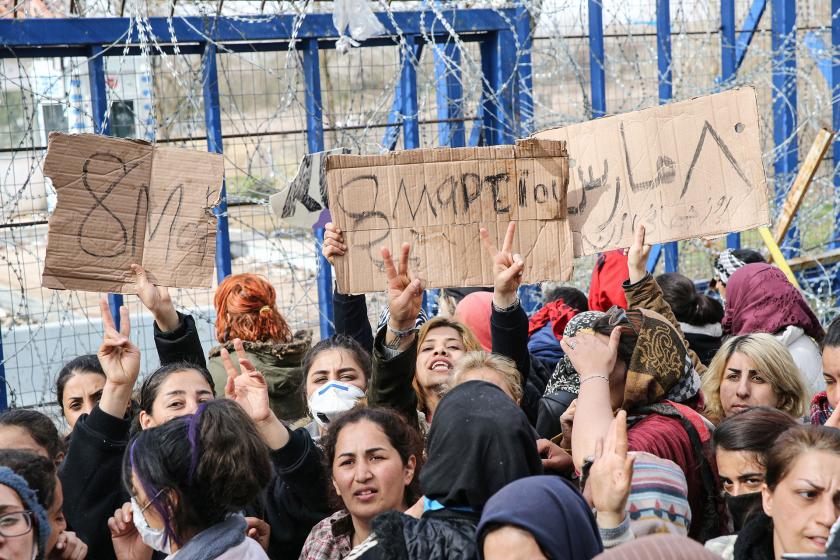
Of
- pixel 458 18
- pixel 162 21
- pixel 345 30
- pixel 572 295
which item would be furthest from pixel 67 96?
pixel 572 295

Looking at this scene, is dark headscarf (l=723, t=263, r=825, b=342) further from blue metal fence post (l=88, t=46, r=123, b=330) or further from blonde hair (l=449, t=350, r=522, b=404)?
blue metal fence post (l=88, t=46, r=123, b=330)

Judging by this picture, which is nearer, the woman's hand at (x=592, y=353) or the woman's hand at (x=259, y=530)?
the woman's hand at (x=592, y=353)

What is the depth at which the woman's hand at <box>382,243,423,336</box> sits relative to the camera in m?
3.38

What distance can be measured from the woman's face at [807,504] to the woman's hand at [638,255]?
141 centimetres

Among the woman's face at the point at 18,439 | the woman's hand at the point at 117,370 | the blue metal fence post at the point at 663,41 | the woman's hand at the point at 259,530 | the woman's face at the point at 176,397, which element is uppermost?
the blue metal fence post at the point at 663,41

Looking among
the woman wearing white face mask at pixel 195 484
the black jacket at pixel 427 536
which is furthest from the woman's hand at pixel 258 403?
the black jacket at pixel 427 536

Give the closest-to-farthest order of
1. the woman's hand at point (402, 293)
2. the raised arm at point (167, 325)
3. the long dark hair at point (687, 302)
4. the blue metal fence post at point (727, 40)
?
the woman's hand at point (402, 293)
the raised arm at point (167, 325)
the long dark hair at point (687, 302)
the blue metal fence post at point (727, 40)

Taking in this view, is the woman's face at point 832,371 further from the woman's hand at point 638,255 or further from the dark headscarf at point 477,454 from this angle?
the dark headscarf at point 477,454

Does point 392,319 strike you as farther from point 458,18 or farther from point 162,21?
point 458,18

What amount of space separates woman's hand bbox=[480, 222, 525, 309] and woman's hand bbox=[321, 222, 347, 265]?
0.50 m

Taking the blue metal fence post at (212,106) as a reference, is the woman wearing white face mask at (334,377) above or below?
below

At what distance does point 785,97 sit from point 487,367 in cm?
466

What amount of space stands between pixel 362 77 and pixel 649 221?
256cm

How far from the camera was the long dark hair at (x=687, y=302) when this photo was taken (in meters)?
4.78
